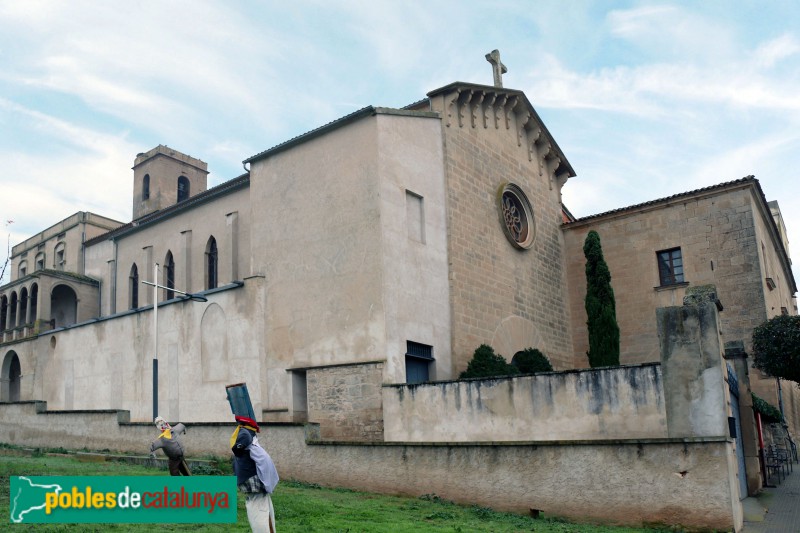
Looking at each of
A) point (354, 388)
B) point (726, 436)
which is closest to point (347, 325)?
point (354, 388)

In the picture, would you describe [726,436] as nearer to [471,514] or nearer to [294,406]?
[471,514]

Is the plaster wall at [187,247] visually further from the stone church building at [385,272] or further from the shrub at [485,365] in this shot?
the shrub at [485,365]

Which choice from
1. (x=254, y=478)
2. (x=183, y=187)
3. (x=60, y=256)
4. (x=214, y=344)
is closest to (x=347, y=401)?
(x=214, y=344)

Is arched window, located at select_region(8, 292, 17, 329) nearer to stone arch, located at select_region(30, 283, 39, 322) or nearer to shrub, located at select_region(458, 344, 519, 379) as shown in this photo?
stone arch, located at select_region(30, 283, 39, 322)

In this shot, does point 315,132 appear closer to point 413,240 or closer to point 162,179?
point 413,240

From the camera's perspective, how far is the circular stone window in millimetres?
26438

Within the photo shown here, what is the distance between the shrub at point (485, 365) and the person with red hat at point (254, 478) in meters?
13.5

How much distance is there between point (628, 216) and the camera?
28156mm

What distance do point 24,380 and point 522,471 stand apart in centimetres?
2596

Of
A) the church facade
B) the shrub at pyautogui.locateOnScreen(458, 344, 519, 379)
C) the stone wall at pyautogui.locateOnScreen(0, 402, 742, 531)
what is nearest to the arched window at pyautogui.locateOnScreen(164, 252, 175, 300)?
the church facade

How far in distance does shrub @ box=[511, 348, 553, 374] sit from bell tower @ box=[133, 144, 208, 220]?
2770 centimetres

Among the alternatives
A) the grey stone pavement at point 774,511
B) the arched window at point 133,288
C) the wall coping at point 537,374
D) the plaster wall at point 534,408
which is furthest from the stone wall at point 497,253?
the arched window at point 133,288

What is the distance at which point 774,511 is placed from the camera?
600 inches

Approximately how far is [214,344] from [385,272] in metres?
6.97
